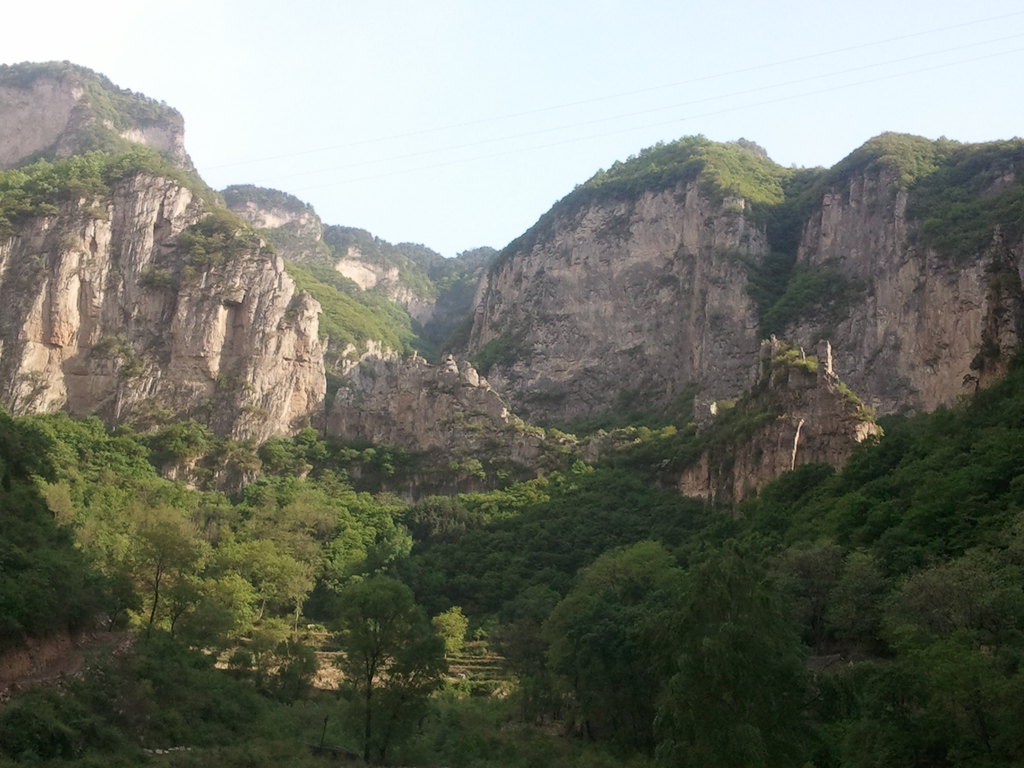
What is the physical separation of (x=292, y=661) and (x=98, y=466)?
3150 cm

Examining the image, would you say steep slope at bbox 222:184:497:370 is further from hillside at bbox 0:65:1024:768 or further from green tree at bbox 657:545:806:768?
green tree at bbox 657:545:806:768

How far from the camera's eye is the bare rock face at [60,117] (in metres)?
104

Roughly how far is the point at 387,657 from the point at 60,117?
319 ft

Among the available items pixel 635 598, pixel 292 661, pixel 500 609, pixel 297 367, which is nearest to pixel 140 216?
pixel 297 367

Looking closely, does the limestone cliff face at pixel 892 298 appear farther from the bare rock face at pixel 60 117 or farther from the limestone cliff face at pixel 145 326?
the bare rock face at pixel 60 117

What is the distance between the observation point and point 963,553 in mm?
28656

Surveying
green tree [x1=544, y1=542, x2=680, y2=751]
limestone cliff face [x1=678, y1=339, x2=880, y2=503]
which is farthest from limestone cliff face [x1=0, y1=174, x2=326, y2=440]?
green tree [x1=544, y1=542, x2=680, y2=751]

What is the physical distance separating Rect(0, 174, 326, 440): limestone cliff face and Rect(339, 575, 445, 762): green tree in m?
44.3

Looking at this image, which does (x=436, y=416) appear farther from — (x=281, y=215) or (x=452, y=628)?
(x=281, y=215)

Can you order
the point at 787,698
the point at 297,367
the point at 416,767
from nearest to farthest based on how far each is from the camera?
the point at 787,698 → the point at 416,767 → the point at 297,367

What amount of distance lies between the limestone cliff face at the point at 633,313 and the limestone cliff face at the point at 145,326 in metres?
21.1

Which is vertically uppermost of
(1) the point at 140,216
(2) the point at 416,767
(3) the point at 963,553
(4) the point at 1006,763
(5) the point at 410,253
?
(5) the point at 410,253

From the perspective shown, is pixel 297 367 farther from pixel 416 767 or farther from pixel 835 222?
pixel 416 767

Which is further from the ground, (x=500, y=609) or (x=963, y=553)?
(x=963, y=553)
